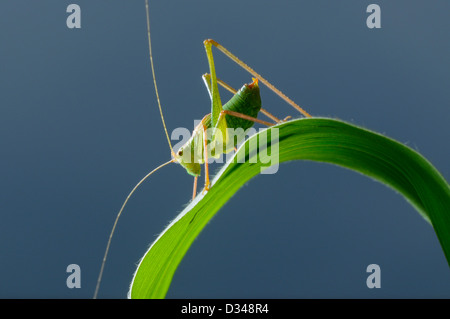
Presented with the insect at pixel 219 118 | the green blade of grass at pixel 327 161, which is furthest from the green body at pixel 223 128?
the green blade of grass at pixel 327 161

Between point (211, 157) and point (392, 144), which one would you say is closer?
point (392, 144)

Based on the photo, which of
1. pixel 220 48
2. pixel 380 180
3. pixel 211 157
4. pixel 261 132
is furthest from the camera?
pixel 211 157

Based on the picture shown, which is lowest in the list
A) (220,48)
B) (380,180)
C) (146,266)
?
(146,266)

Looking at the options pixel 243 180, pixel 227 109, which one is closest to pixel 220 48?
pixel 227 109

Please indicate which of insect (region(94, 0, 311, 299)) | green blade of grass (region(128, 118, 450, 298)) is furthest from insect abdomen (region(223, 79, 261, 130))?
green blade of grass (region(128, 118, 450, 298))

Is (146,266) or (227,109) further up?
(227,109)

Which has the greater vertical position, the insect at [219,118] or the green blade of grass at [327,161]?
the insect at [219,118]

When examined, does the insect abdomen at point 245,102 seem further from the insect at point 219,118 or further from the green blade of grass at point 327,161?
the green blade of grass at point 327,161

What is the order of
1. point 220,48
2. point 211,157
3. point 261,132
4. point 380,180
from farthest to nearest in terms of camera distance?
point 211,157 → point 220,48 → point 380,180 → point 261,132

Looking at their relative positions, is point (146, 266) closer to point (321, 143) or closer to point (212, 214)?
point (212, 214)
